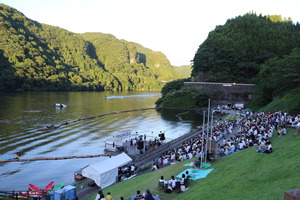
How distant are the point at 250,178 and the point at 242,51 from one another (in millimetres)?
88769

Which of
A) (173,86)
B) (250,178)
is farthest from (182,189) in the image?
(173,86)

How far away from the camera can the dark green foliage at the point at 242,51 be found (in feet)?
294

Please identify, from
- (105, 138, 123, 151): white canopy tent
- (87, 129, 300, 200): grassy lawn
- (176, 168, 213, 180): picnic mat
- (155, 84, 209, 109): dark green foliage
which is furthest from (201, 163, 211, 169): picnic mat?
(155, 84, 209, 109): dark green foliage

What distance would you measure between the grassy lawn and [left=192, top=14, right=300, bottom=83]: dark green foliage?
7525 cm

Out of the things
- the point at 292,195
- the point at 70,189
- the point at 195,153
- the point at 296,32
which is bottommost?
the point at 70,189

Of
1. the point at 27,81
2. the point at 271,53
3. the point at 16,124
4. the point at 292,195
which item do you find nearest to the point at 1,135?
the point at 16,124

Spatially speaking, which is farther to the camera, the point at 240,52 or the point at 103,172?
the point at 240,52

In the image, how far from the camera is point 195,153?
22016mm

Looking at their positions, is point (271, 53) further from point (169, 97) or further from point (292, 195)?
point (292, 195)

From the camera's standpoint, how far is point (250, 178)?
12797 millimetres

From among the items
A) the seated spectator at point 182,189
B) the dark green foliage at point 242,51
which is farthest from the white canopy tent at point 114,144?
the dark green foliage at point 242,51

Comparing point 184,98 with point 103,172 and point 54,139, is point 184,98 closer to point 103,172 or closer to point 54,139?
point 54,139

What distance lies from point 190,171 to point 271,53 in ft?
281

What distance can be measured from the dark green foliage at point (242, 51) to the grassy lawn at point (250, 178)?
75253 mm
